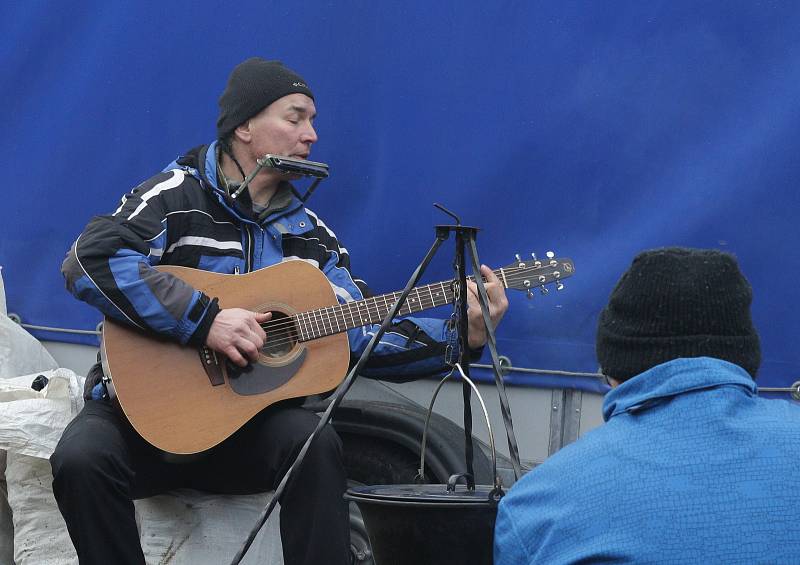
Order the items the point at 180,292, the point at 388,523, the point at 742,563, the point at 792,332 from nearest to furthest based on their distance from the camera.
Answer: the point at 742,563 < the point at 388,523 < the point at 792,332 < the point at 180,292

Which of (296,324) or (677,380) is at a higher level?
(677,380)

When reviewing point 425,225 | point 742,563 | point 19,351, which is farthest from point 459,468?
point 742,563

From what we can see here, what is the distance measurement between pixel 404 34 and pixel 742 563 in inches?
97.6

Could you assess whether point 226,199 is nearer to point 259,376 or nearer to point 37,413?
point 259,376

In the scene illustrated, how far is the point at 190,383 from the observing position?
3.29 m

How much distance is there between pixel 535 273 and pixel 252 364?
0.86 m

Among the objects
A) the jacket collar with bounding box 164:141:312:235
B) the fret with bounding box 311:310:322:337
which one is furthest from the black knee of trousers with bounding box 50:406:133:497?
the jacket collar with bounding box 164:141:312:235

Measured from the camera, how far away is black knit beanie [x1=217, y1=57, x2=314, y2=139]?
144 inches

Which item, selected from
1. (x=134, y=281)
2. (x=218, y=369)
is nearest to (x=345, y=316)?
(x=218, y=369)

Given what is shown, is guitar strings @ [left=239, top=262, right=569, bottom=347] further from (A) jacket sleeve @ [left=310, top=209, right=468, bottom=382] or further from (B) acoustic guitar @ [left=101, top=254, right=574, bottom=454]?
(A) jacket sleeve @ [left=310, top=209, right=468, bottom=382]

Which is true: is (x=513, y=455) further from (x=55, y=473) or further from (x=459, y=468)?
(x=55, y=473)

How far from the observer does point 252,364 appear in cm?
332

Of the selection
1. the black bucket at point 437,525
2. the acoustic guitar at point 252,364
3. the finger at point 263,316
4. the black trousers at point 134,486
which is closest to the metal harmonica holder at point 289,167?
the acoustic guitar at point 252,364

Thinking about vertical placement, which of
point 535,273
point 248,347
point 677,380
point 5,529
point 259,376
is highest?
point 677,380
